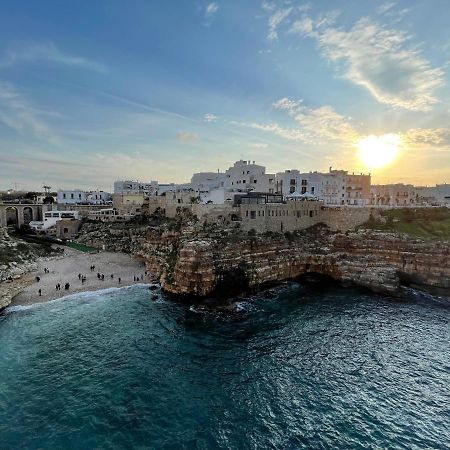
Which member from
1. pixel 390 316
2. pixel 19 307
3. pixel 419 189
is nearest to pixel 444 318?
pixel 390 316

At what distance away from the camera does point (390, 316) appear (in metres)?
35.9

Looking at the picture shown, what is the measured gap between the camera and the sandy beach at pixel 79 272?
42031mm

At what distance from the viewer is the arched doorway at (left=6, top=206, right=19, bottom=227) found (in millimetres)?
89650

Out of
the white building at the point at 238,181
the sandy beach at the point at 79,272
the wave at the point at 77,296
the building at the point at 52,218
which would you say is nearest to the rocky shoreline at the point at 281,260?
A: the sandy beach at the point at 79,272

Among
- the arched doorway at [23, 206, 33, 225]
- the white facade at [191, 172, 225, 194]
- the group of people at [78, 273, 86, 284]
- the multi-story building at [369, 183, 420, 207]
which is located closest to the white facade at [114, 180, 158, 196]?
the white facade at [191, 172, 225, 194]

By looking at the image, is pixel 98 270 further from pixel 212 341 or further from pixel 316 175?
pixel 316 175

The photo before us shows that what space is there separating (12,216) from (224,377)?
9472cm

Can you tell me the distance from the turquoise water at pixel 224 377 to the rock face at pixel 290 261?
5.78 meters

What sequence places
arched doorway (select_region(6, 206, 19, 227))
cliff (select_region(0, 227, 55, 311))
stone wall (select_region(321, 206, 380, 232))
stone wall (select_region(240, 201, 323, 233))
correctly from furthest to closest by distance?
arched doorway (select_region(6, 206, 19, 227)) < stone wall (select_region(321, 206, 380, 232)) < stone wall (select_region(240, 201, 323, 233)) < cliff (select_region(0, 227, 55, 311))

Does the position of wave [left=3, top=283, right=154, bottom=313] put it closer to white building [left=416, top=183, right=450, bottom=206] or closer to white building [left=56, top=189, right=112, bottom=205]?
white building [left=56, top=189, right=112, bottom=205]

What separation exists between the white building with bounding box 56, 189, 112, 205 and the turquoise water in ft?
232

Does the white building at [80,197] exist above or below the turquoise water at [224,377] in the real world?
above

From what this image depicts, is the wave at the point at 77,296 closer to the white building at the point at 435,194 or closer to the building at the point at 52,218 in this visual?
the building at the point at 52,218

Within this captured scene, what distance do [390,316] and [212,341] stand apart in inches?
841
